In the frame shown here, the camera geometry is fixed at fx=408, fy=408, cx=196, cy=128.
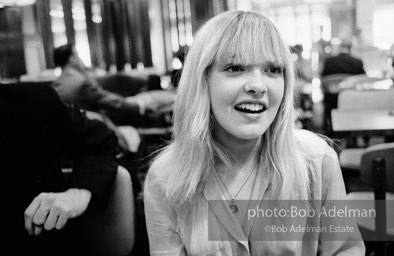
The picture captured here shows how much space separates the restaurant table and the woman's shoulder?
1.36 m

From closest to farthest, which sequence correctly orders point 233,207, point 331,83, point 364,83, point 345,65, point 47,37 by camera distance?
point 233,207, point 364,83, point 331,83, point 345,65, point 47,37

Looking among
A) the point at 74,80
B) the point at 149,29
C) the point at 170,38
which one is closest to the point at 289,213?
the point at 74,80

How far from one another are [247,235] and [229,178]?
175 millimetres

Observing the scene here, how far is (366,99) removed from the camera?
3.32 metres

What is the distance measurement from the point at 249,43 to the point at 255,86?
115 millimetres

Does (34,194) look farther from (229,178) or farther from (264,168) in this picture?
(264,168)

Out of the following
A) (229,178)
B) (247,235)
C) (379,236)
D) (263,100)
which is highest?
(263,100)

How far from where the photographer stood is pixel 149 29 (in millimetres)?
9367

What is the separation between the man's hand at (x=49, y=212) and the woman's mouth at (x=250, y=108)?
59 cm

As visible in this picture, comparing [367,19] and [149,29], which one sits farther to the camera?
[367,19]

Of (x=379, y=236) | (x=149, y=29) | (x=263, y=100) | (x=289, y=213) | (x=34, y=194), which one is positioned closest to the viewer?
(x=263, y=100)

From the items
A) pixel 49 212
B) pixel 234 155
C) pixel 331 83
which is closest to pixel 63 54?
pixel 49 212

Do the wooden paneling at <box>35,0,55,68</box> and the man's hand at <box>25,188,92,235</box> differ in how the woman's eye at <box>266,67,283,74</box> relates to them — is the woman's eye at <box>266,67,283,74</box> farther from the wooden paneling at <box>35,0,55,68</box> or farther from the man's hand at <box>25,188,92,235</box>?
the wooden paneling at <box>35,0,55,68</box>

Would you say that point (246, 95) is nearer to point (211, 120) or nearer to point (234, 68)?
point (234, 68)
